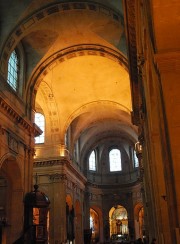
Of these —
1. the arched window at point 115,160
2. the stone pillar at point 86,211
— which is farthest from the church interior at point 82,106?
the arched window at point 115,160

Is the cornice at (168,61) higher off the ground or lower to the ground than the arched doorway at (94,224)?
higher

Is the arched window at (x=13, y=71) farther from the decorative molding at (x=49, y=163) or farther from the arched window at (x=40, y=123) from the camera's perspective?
the decorative molding at (x=49, y=163)

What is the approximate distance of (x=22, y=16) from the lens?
47.5 ft

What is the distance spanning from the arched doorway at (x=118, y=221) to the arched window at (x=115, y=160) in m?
4.36

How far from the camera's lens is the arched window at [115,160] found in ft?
122

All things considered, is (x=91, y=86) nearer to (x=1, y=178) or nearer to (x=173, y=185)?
(x=1, y=178)

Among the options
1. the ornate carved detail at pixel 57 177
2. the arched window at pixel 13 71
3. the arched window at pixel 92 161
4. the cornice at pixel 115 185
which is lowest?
the ornate carved detail at pixel 57 177

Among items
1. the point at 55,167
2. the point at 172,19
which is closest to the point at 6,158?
the point at 55,167

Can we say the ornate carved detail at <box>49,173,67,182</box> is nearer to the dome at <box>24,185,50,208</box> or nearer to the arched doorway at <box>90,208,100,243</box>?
the dome at <box>24,185,50,208</box>

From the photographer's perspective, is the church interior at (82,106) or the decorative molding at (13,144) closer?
the church interior at (82,106)

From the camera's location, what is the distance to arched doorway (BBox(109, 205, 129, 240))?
35.8 metres

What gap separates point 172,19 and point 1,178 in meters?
13.1

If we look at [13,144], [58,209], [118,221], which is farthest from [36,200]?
[118,221]

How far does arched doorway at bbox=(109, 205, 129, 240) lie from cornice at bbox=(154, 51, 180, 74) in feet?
103
